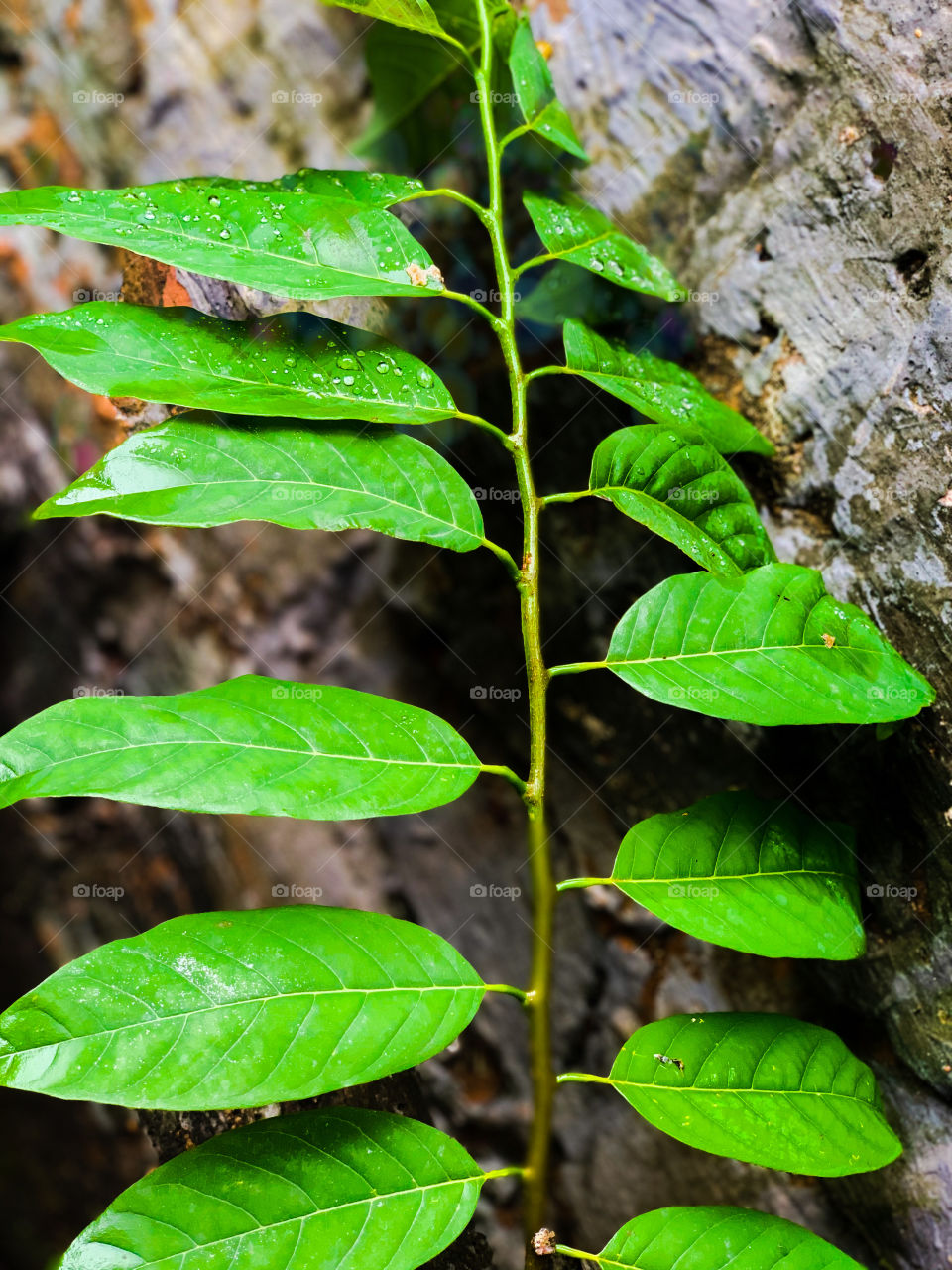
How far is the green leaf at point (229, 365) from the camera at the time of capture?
934 mm

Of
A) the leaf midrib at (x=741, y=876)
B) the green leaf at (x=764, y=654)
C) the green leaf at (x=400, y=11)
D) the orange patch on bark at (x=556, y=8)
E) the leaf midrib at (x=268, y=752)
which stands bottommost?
the leaf midrib at (x=741, y=876)

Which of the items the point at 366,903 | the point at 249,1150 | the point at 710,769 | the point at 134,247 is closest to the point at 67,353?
the point at 134,247

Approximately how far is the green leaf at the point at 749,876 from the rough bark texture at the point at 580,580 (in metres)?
0.21

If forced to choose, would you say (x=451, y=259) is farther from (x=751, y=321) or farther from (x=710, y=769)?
(x=710, y=769)

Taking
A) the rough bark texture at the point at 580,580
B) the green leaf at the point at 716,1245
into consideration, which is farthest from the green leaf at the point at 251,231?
the green leaf at the point at 716,1245

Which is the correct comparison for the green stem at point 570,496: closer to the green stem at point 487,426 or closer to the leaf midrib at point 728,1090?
the green stem at point 487,426

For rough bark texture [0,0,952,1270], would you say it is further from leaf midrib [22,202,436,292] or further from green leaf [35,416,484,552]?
green leaf [35,416,484,552]

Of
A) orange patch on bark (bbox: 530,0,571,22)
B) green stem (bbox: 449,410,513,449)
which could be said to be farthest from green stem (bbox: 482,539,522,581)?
orange patch on bark (bbox: 530,0,571,22)

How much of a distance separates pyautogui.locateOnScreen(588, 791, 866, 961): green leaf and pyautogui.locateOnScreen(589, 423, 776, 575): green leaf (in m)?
0.34

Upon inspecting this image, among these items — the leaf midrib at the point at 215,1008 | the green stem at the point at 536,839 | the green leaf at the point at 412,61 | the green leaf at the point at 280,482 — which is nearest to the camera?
the leaf midrib at the point at 215,1008

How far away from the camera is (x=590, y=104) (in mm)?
1553

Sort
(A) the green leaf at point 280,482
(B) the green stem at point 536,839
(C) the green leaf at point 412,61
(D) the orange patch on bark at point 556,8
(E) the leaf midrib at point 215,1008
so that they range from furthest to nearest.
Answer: (D) the orange patch on bark at point 556,8
(C) the green leaf at point 412,61
(B) the green stem at point 536,839
(A) the green leaf at point 280,482
(E) the leaf midrib at point 215,1008

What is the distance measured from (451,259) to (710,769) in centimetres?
115

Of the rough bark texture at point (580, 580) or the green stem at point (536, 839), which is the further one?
the rough bark texture at point (580, 580)
